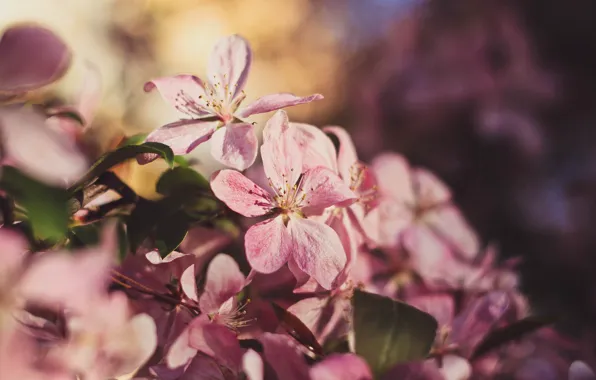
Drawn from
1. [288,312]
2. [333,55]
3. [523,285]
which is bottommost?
[523,285]

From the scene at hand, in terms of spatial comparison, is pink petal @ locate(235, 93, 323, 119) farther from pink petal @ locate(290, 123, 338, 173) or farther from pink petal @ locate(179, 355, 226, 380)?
pink petal @ locate(179, 355, 226, 380)

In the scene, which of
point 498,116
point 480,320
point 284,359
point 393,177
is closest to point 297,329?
point 284,359

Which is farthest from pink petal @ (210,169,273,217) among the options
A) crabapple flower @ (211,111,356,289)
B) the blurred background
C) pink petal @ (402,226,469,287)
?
the blurred background

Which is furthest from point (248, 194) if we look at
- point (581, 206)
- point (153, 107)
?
point (153, 107)

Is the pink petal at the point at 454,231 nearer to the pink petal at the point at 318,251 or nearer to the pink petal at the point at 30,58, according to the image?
the pink petal at the point at 318,251

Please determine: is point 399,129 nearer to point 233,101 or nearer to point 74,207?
Result: point 233,101

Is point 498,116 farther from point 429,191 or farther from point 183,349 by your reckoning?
point 183,349

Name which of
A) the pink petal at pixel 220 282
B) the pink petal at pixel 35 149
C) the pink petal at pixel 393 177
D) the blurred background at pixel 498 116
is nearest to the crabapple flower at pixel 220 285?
the pink petal at pixel 220 282
